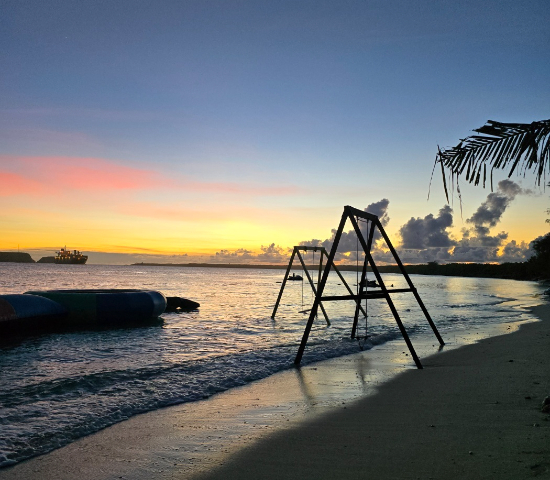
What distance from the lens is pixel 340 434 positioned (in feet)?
16.3

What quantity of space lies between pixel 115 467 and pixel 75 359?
8000mm

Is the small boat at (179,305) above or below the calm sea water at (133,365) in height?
below

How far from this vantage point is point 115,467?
435 centimetres

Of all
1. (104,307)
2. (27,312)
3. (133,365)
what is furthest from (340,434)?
(104,307)

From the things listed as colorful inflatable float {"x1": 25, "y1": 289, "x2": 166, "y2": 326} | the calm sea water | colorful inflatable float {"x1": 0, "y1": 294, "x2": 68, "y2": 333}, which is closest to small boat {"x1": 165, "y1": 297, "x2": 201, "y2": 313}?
the calm sea water

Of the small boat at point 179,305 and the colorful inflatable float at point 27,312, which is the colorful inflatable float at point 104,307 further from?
the small boat at point 179,305

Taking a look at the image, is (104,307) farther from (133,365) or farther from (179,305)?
(179,305)

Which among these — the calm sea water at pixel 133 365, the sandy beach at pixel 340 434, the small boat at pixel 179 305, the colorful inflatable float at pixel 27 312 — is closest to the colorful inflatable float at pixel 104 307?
the colorful inflatable float at pixel 27 312

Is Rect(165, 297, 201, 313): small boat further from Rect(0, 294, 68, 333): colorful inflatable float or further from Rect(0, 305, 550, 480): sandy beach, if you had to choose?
Rect(0, 305, 550, 480): sandy beach

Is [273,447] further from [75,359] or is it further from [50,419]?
[75,359]

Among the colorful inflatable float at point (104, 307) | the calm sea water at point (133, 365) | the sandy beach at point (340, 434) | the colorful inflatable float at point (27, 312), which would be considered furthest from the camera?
the colorful inflatable float at point (104, 307)

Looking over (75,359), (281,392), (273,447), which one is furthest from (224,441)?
(75,359)

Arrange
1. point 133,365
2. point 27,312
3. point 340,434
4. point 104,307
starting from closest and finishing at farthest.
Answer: point 340,434, point 133,365, point 27,312, point 104,307

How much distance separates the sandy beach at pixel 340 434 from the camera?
13.1 feet
